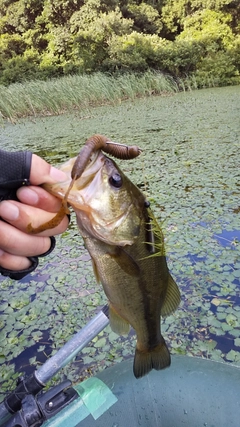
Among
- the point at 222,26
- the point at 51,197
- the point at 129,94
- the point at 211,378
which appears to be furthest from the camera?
the point at 222,26

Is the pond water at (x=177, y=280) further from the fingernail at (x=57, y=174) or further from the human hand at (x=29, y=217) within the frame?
the fingernail at (x=57, y=174)

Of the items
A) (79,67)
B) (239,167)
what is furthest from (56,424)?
(79,67)

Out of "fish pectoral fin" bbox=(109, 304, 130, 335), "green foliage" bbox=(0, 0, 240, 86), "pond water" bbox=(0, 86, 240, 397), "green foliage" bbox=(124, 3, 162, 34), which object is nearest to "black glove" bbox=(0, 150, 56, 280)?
"fish pectoral fin" bbox=(109, 304, 130, 335)

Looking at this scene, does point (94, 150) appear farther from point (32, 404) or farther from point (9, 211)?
point (32, 404)

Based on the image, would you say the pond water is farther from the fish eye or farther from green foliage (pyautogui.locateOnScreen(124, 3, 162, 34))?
green foliage (pyautogui.locateOnScreen(124, 3, 162, 34))

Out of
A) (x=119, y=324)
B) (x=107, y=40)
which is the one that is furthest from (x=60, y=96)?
(x=107, y=40)

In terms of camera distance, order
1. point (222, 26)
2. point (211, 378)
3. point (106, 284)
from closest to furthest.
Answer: point (106, 284)
point (211, 378)
point (222, 26)

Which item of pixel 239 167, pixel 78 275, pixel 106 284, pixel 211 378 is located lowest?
pixel 239 167

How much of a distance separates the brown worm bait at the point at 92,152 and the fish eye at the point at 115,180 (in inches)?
2.6

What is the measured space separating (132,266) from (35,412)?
2.05ft

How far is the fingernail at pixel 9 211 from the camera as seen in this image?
0.97 metres

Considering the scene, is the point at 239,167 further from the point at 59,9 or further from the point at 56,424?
the point at 59,9

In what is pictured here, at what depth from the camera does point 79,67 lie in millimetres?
18953

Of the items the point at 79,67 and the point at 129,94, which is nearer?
the point at 129,94
